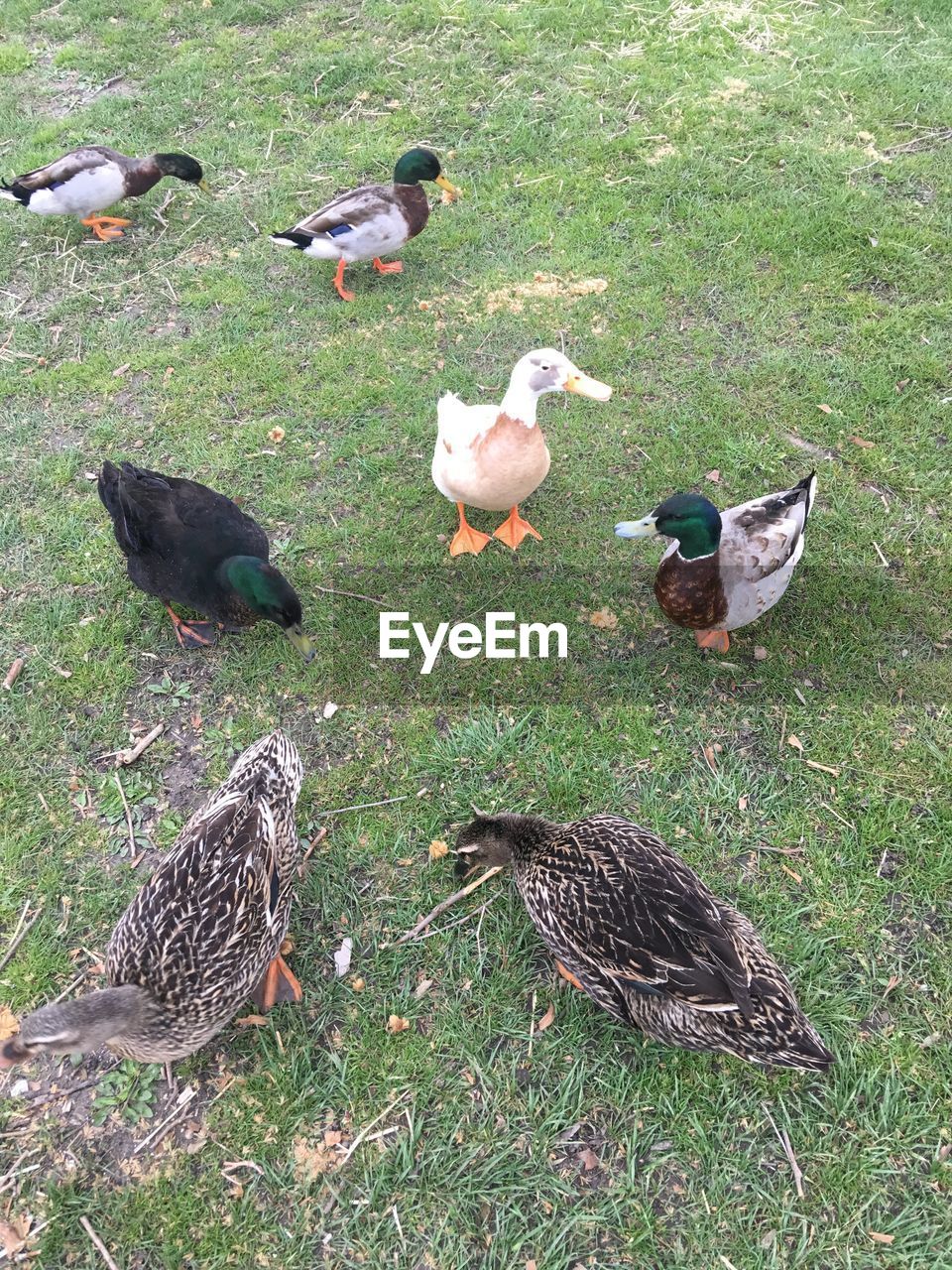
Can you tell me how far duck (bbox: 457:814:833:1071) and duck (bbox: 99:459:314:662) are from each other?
1551 mm

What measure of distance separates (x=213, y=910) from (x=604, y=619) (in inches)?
90.3

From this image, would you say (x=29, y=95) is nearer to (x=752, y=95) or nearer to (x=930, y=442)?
(x=752, y=95)

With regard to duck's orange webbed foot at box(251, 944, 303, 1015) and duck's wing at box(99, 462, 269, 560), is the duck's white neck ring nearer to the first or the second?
duck's wing at box(99, 462, 269, 560)

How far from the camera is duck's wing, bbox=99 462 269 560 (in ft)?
11.7

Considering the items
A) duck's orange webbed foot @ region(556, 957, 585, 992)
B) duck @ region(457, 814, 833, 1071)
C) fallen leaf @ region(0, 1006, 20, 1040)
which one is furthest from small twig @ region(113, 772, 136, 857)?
duck's orange webbed foot @ region(556, 957, 585, 992)

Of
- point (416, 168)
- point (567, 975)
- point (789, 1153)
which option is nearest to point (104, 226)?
point (416, 168)

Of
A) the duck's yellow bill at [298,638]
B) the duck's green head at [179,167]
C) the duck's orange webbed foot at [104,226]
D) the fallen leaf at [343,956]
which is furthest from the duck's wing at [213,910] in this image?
the duck's green head at [179,167]

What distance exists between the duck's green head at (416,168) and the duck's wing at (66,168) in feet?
7.26

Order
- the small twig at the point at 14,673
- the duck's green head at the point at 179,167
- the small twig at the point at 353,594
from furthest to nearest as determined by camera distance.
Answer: the duck's green head at the point at 179,167 → the small twig at the point at 353,594 → the small twig at the point at 14,673

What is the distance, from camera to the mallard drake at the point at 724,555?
3.30 metres

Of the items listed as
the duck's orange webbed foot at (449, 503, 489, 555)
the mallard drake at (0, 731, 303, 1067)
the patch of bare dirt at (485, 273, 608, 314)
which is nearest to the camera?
the mallard drake at (0, 731, 303, 1067)

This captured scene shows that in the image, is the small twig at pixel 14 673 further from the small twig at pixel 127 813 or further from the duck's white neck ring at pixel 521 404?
the duck's white neck ring at pixel 521 404

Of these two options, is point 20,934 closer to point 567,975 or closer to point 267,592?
point 267,592

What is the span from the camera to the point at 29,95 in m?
6.96
